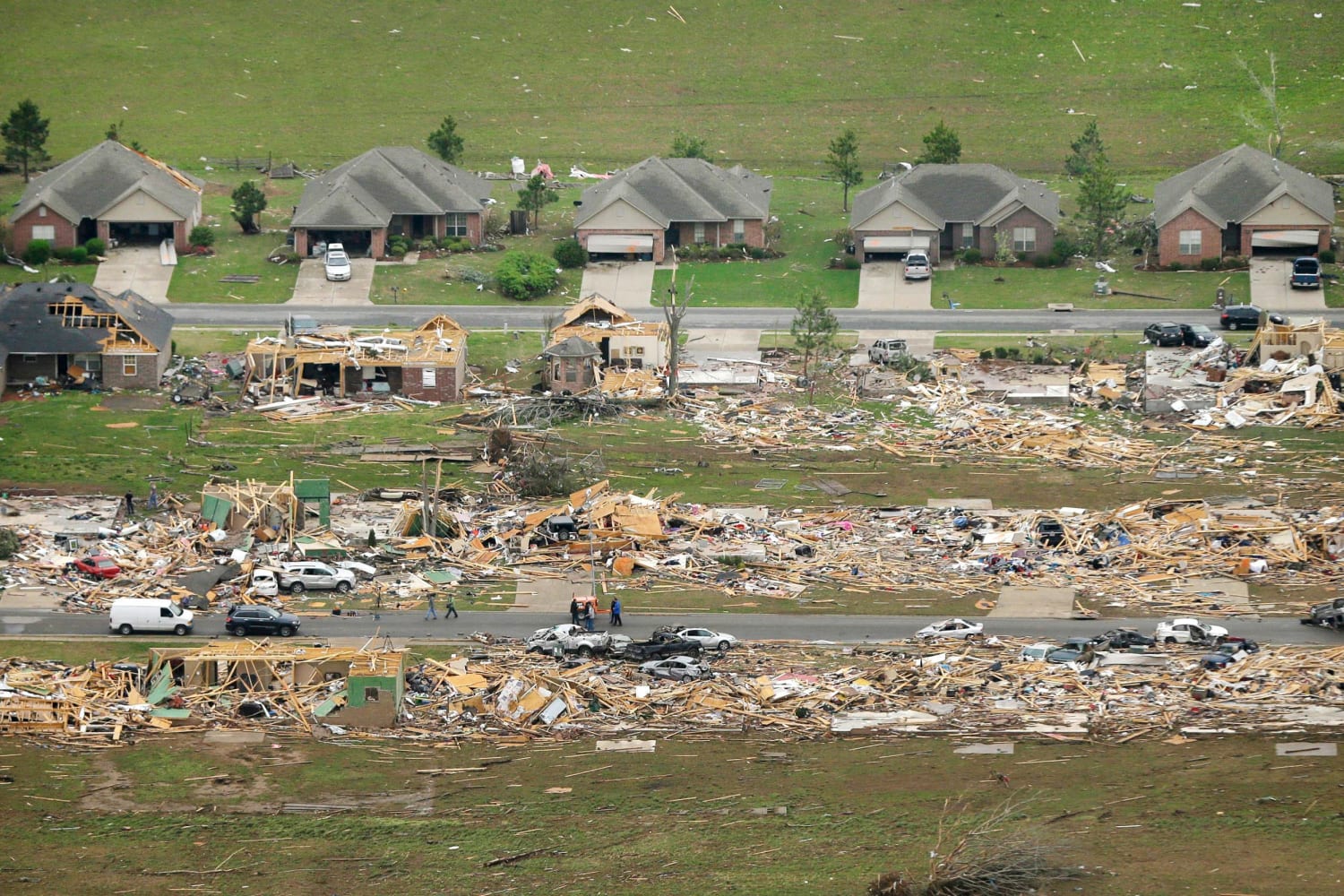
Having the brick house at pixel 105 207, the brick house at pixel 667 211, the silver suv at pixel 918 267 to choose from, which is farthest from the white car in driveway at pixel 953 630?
the brick house at pixel 105 207

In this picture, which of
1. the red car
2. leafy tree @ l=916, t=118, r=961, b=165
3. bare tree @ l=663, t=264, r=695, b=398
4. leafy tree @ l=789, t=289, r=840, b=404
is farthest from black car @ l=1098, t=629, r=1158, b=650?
leafy tree @ l=916, t=118, r=961, b=165

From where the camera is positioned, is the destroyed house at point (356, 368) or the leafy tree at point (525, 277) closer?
the destroyed house at point (356, 368)

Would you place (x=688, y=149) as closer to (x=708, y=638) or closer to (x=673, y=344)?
(x=673, y=344)

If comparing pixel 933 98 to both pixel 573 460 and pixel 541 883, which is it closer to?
pixel 573 460

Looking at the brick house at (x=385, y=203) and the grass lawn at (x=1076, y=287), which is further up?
the brick house at (x=385, y=203)

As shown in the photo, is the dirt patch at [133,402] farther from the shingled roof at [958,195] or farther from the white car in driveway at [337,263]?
the shingled roof at [958,195]

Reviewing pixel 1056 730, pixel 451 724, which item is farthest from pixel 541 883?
pixel 1056 730
